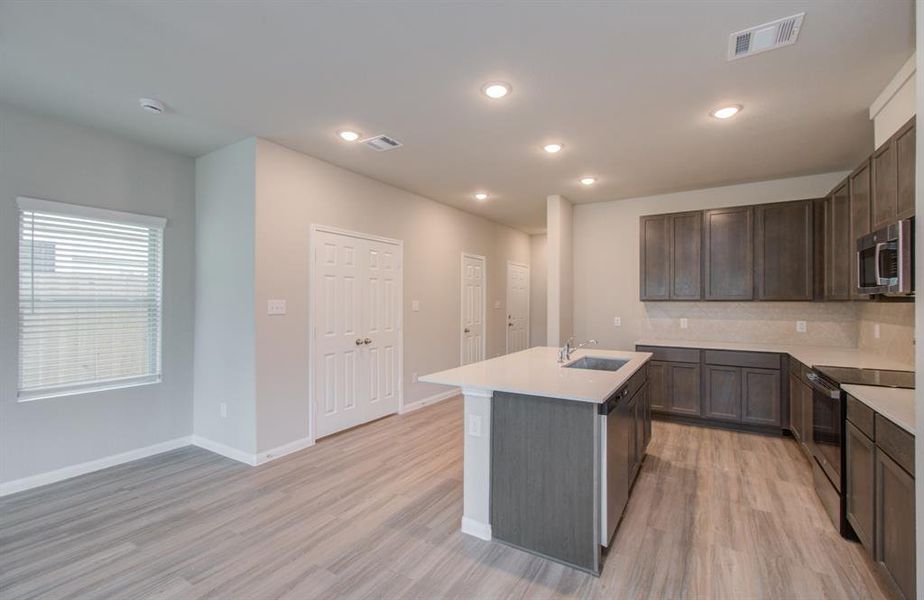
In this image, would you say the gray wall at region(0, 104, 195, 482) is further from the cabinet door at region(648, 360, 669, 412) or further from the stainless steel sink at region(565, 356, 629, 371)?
the cabinet door at region(648, 360, 669, 412)

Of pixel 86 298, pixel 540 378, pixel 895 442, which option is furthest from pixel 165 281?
pixel 895 442

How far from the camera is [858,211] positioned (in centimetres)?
300

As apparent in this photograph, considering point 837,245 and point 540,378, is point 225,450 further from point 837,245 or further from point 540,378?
point 837,245

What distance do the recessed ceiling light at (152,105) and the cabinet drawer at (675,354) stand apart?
16.0 feet

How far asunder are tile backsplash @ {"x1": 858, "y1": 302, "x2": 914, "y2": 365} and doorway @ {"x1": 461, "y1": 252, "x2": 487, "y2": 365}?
4.32m

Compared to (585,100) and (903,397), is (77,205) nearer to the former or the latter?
(585,100)

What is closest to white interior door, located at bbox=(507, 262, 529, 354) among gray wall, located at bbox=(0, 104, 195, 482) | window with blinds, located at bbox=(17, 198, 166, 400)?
gray wall, located at bbox=(0, 104, 195, 482)

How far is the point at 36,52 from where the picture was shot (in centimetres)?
228

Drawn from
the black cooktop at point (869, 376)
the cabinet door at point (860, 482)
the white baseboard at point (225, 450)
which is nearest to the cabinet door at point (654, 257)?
the black cooktop at point (869, 376)

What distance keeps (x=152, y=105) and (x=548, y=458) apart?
135 inches

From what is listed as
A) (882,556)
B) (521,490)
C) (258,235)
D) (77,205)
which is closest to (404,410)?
(258,235)

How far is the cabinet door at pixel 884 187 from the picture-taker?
2391 millimetres

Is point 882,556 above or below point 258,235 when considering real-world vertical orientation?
below

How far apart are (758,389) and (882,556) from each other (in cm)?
246
